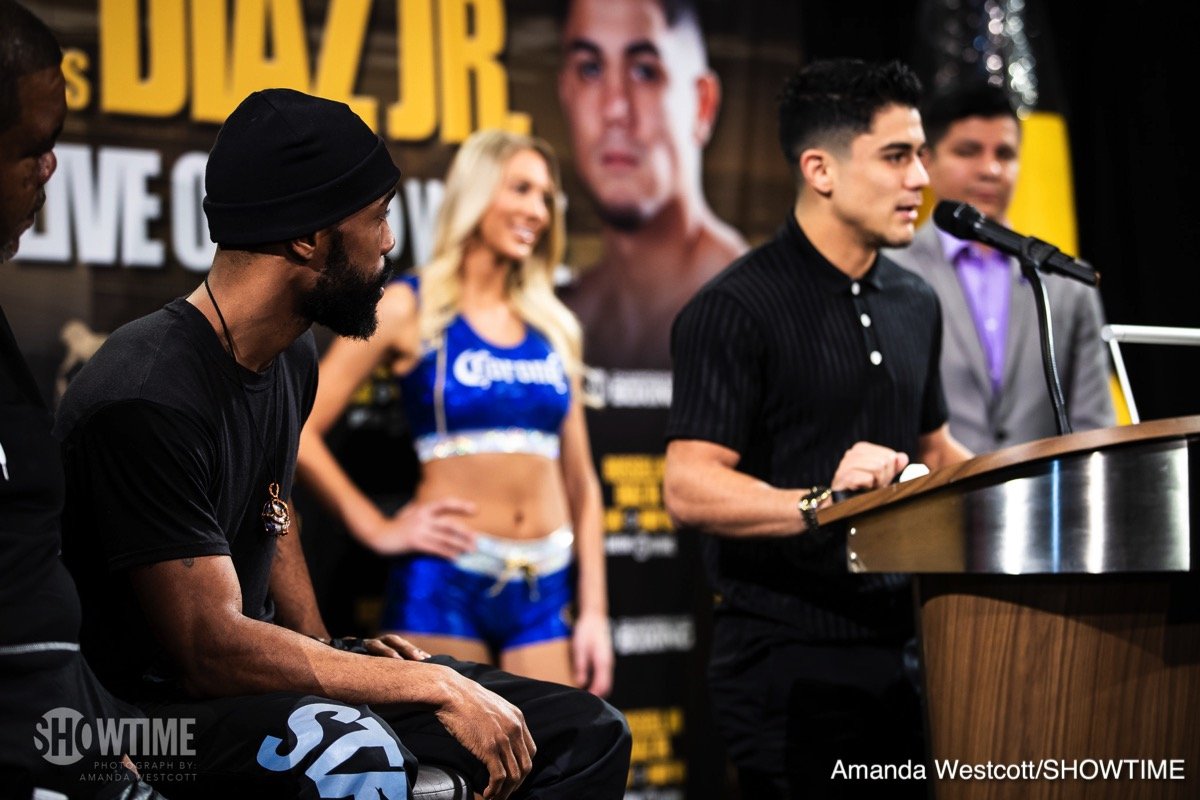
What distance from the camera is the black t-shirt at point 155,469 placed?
195 centimetres

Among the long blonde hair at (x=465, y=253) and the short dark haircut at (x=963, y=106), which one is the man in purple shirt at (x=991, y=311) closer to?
the short dark haircut at (x=963, y=106)

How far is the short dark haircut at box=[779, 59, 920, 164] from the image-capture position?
3.22 metres

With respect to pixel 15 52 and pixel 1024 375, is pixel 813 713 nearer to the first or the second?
pixel 1024 375

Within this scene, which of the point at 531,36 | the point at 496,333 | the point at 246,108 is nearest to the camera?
the point at 246,108

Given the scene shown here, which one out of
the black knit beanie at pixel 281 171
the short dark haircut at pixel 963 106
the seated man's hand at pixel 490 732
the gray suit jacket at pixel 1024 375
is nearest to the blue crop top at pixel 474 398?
the gray suit jacket at pixel 1024 375

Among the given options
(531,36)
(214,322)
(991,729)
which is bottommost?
(991,729)

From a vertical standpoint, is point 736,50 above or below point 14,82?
above

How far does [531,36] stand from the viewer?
15.5ft

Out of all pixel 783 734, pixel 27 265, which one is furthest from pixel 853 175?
pixel 27 265

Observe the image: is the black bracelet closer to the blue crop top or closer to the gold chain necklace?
the gold chain necklace

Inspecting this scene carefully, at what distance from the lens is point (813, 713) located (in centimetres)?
289

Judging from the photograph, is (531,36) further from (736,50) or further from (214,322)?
(214,322)

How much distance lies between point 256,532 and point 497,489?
203 centimetres

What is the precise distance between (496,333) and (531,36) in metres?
1.19
